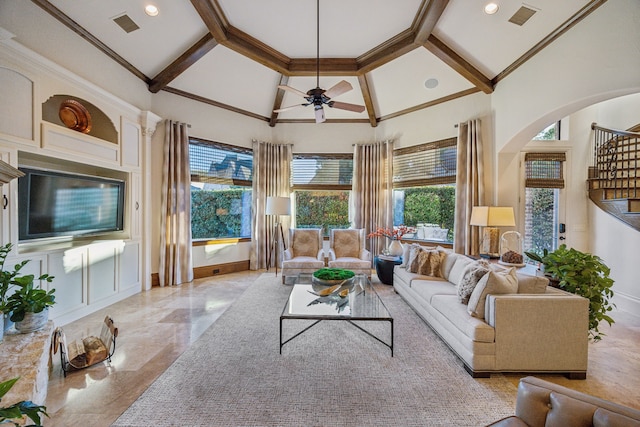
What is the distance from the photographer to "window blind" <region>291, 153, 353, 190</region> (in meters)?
6.36

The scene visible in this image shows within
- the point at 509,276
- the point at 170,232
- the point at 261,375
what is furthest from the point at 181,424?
the point at 170,232

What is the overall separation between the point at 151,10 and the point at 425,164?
4.90 m

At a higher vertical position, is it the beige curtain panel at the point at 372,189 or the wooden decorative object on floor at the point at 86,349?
the beige curtain panel at the point at 372,189

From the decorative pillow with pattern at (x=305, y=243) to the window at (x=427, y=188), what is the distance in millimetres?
1922

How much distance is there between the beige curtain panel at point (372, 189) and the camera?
5980 millimetres

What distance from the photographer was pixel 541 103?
142 inches

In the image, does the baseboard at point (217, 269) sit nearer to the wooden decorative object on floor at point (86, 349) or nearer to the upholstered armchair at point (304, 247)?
the upholstered armchair at point (304, 247)

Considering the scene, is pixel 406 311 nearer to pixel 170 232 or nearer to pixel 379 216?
pixel 379 216

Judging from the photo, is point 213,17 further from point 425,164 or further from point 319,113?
point 425,164

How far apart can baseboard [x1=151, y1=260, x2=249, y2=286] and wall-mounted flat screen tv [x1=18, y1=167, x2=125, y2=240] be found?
1.41m

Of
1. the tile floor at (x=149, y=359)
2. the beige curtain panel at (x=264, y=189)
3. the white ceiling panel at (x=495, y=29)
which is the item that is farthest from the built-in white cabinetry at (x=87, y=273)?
the white ceiling panel at (x=495, y=29)

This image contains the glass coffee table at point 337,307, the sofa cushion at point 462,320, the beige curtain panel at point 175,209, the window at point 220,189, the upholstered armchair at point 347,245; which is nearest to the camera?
the sofa cushion at point 462,320

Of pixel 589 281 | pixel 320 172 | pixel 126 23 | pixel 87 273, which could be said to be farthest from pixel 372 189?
pixel 87 273

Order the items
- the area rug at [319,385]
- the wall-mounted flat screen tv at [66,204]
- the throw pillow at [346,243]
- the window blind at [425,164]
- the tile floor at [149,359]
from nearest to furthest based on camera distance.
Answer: the area rug at [319,385] → the tile floor at [149,359] → the wall-mounted flat screen tv at [66,204] → the window blind at [425,164] → the throw pillow at [346,243]
